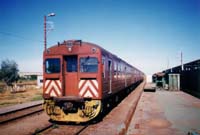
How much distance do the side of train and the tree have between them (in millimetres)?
45538

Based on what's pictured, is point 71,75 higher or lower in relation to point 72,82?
higher

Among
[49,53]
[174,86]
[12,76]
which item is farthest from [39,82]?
[49,53]

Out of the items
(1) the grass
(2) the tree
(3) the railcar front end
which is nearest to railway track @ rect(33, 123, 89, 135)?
(3) the railcar front end

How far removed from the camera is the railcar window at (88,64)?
859 cm

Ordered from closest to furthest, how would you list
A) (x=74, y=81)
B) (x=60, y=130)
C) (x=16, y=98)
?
(x=60, y=130) → (x=74, y=81) → (x=16, y=98)

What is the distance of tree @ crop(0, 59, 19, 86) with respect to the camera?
50.8m

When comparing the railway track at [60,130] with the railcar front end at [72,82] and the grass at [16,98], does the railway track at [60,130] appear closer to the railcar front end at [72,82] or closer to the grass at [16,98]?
the railcar front end at [72,82]

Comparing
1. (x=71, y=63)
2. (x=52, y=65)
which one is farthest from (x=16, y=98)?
(x=71, y=63)

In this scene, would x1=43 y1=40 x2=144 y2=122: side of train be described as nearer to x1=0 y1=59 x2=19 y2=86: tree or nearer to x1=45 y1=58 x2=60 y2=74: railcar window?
x1=45 y1=58 x2=60 y2=74: railcar window

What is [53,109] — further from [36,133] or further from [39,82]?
[39,82]

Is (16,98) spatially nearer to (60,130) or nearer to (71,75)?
(71,75)

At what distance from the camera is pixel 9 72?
52125 mm

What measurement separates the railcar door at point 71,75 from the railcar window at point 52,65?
358 mm

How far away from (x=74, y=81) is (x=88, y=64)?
999 mm
